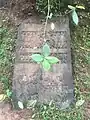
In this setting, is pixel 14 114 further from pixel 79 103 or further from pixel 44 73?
pixel 79 103

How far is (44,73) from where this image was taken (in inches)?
113

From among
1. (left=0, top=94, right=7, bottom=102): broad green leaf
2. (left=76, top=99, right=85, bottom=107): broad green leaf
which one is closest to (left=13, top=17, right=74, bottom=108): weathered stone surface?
(left=76, top=99, right=85, bottom=107): broad green leaf

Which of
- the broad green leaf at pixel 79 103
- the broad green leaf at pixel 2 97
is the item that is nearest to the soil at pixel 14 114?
the broad green leaf at pixel 2 97

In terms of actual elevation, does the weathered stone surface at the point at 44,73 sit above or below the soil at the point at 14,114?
above

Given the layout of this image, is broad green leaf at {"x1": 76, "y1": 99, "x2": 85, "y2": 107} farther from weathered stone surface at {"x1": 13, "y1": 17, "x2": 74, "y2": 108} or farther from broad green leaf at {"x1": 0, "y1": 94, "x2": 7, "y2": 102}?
broad green leaf at {"x1": 0, "y1": 94, "x2": 7, "y2": 102}

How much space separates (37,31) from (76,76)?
0.55m

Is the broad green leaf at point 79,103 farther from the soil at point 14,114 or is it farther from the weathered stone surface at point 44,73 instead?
the soil at point 14,114

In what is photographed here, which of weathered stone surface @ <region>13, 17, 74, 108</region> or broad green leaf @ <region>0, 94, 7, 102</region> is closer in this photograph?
weathered stone surface @ <region>13, 17, 74, 108</region>

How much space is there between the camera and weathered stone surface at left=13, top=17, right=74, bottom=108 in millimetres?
2779

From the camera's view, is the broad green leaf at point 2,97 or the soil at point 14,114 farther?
the broad green leaf at point 2,97

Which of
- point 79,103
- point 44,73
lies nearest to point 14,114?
point 44,73

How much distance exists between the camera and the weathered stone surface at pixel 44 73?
2779mm

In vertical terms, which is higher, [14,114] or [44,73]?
[44,73]

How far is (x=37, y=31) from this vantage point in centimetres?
319
